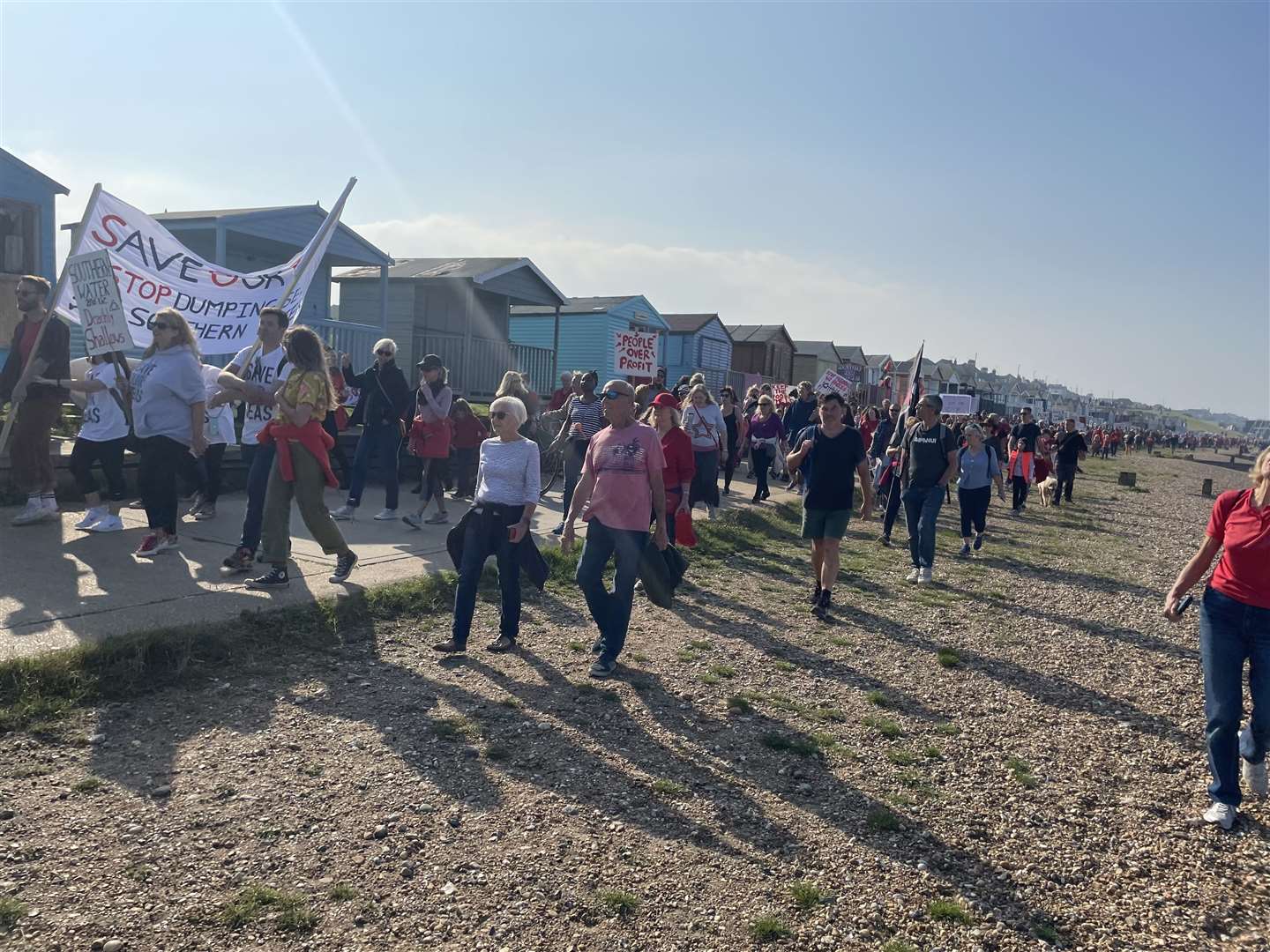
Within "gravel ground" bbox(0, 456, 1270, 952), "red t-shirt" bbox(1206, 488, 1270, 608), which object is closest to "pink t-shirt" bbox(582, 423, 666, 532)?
"gravel ground" bbox(0, 456, 1270, 952)

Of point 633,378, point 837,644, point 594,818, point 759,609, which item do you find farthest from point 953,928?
point 633,378

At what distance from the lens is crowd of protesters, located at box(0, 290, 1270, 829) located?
4.20 meters

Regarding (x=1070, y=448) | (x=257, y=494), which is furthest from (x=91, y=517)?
(x=1070, y=448)

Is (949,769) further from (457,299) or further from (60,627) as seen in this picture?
(457,299)

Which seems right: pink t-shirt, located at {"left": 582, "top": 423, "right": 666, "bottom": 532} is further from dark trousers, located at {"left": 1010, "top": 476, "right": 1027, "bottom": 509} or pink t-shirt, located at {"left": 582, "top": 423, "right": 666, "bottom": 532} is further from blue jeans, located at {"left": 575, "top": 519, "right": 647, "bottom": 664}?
dark trousers, located at {"left": 1010, "top": 476, "right": 1027, "bottom": 509}

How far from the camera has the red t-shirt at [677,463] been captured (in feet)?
24.3

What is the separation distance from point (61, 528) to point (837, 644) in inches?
245

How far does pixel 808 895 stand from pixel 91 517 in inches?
262

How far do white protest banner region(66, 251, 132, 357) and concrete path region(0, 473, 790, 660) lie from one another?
5.10 feet

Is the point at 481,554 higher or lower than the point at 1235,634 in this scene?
lower

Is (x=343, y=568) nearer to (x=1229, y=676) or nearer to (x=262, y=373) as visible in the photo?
(x=262, y=373)

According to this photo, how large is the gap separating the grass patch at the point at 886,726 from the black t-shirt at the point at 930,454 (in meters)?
4.23

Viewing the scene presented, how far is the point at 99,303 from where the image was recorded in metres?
7.00

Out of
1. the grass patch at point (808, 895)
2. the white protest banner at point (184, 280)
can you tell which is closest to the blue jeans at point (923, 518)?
the white protest banner at point (184, 280)
